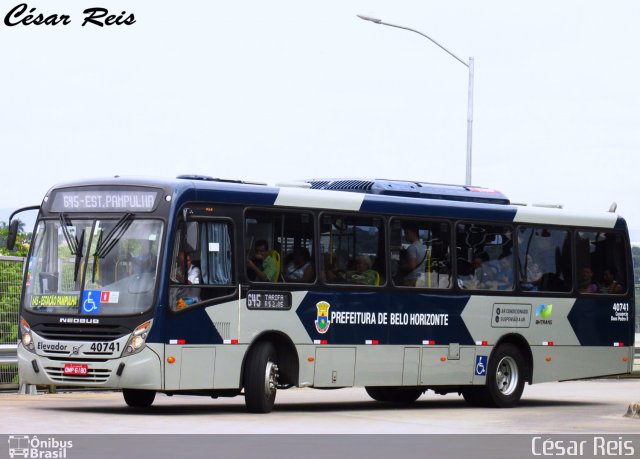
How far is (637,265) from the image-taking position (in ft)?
118

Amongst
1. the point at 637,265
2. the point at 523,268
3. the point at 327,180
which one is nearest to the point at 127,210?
the point at 327,180

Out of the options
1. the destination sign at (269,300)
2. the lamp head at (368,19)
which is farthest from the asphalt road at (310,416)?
the lamp head at (368,19)

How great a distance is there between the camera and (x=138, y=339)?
18234 millimetres

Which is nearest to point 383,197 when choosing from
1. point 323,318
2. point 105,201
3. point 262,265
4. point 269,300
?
point 323,318

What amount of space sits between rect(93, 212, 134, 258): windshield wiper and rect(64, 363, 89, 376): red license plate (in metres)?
1.37

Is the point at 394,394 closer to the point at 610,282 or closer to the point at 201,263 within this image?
the point at 610,282

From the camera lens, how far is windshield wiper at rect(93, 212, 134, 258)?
61.5ft

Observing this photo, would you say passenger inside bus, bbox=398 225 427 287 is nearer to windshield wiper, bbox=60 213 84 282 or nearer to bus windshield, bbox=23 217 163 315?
bus windshield, bbox=23 217 163 315

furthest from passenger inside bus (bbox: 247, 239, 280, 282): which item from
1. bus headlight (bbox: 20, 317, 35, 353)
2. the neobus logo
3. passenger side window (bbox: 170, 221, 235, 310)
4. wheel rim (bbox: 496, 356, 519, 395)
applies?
wheel rim (bbox: 496, 356, 519, 395)

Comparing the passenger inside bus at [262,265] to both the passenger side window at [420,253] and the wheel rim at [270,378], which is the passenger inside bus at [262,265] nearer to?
the wheel rim at [270,378]

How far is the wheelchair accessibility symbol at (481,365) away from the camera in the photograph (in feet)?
75.0

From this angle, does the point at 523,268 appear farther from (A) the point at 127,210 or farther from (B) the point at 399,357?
(A) the point at 127,210

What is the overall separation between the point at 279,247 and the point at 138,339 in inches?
102

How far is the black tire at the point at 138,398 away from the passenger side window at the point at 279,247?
224 centimetres
